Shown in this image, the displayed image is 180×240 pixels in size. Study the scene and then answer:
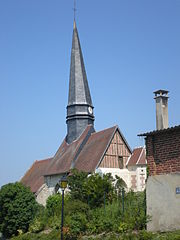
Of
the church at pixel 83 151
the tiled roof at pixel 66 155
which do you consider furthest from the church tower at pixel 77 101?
the tiled roof at pixel 66 155

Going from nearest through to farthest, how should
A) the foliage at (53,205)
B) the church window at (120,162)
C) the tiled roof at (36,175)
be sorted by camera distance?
the foliage at (53,205)
the church window at (120,162)
the tiled roof at (36,175)

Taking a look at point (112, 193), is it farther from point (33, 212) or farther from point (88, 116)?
point (88, 116)

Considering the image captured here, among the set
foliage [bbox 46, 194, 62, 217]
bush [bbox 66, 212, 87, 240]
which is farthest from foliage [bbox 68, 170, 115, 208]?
bush [bbox 66, 212, 87, 240]

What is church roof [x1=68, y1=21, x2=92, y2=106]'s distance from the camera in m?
32.7

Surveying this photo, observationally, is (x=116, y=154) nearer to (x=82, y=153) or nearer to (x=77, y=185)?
(x=82, y=153)

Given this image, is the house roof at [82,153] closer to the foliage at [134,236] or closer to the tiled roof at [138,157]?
the tiled roof at [138,157]

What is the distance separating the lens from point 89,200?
19.4 m

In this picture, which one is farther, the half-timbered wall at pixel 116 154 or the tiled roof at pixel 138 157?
the tiled roof at pixel 138 157

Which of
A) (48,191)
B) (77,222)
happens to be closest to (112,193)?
(77,222)

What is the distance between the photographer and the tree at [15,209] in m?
21.9

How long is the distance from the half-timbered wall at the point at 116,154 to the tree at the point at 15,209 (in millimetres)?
5840

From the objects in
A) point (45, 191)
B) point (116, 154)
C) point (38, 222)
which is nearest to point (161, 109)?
point (38, 222)

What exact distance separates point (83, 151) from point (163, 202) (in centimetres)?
1691

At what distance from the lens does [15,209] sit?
2180 cm
